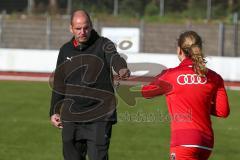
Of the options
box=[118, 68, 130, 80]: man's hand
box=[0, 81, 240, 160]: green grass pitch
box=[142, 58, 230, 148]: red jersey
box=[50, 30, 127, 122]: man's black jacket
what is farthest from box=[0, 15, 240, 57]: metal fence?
box=[142, 58, 230, 148]: red jersey

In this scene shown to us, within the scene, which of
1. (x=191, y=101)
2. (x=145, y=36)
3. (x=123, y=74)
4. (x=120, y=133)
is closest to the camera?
(x=191, y=101)

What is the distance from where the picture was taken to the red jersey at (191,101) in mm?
5445

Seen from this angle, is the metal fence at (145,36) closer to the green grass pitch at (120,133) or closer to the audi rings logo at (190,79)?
the green grass pitch at (120,133)

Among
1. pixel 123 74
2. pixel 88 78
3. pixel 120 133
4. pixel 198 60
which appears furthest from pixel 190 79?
pixel 120 133

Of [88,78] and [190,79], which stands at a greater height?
[190,79]

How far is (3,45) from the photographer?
37.7m

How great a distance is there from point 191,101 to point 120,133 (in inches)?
300

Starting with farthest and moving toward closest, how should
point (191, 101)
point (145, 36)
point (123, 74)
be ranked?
point (145, 36) < point (123, 74) < point (191, 101)

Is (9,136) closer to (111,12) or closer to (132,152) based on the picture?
(132,152)

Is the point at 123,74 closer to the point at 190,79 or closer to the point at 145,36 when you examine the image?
the point at 190,79

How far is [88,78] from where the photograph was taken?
6.56m

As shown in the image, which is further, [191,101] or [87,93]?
[87,93]

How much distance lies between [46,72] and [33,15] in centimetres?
2590

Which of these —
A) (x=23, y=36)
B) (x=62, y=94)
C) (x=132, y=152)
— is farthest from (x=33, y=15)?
(x=62, y=94)
